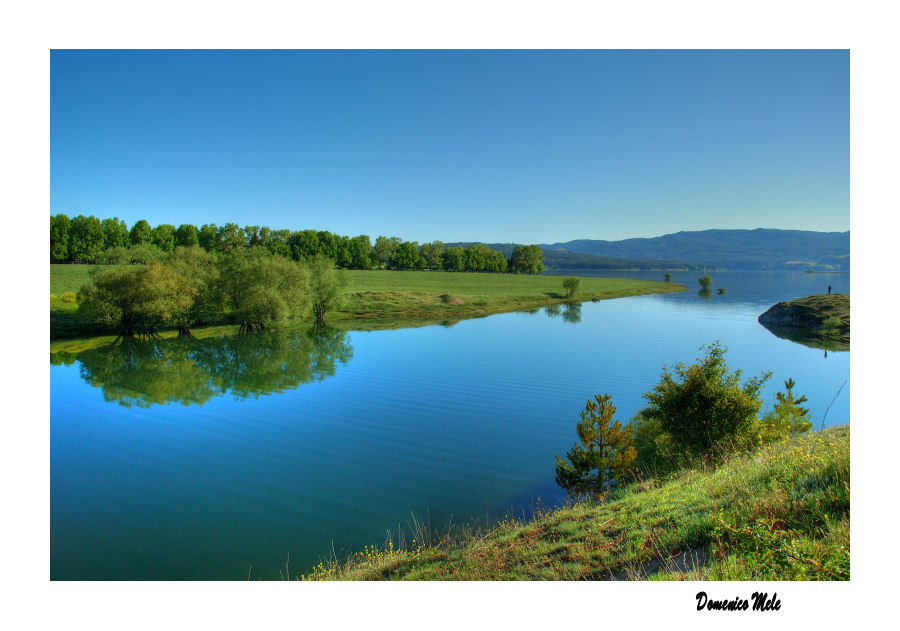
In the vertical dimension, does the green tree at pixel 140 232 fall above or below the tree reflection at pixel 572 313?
above

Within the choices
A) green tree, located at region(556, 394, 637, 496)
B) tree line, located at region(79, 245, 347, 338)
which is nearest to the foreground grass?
green tree, located at region(556, 394, 637, 496)

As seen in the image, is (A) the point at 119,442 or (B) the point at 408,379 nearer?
(A) the point at 119,442

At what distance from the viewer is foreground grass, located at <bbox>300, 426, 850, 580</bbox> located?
4922mm

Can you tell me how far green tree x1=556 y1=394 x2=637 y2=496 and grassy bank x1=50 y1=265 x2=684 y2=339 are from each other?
126ft

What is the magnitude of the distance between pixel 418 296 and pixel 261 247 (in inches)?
1005

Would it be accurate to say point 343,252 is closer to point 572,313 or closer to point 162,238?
point 162,238

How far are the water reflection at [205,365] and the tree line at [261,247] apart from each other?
15.1m

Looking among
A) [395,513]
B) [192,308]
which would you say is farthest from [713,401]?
[192,308]

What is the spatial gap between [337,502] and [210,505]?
3196mm

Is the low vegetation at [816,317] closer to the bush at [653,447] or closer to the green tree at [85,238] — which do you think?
the bush at [653,447]

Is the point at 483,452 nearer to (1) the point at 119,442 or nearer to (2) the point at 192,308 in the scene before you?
(1) the point at 119,442

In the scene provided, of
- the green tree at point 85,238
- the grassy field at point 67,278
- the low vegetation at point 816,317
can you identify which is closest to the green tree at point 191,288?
the grassy field at point 67,278

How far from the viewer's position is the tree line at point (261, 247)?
58.3 m
